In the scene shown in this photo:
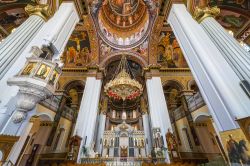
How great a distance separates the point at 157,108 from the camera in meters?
9.63

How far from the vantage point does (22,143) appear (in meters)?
8.68

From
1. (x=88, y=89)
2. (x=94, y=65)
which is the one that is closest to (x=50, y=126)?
(x=88, y=89)

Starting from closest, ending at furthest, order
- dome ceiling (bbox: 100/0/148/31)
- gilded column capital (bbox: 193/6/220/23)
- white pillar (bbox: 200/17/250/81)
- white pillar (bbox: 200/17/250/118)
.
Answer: white pillar (bbox: 200/17/250/118)
white pillar (bbox: 200/17/250/81)
gilded column capital (bbox: 193/6/220/23)
dome ceiling (bbox: 100/0/148/31)

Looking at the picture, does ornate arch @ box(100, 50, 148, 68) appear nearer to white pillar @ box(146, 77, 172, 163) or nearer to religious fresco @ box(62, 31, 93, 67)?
religious fresco @ box(62, 31, 93, 67)

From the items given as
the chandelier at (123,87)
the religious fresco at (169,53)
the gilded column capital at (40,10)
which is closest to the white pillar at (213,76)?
the chandelier at (123,87)

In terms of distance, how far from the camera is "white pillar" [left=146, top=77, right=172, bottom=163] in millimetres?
8828

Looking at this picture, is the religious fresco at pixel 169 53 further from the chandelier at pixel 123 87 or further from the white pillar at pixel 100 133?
the white pillar at pixel 100 133

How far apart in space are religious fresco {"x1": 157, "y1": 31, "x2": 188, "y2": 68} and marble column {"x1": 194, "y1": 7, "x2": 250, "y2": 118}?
700 cm

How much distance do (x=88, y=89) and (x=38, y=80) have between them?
22.8 feet

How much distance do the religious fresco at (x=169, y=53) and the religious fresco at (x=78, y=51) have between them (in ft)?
20.4

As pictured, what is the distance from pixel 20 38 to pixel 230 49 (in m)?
6.49

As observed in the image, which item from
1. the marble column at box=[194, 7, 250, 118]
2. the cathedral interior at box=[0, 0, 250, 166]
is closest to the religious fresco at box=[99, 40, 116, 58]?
the cathedral interior at box=[0, 0, 250, 166]

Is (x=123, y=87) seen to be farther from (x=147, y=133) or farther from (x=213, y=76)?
(x=213, y=76)

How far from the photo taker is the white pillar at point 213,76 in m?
3.36
